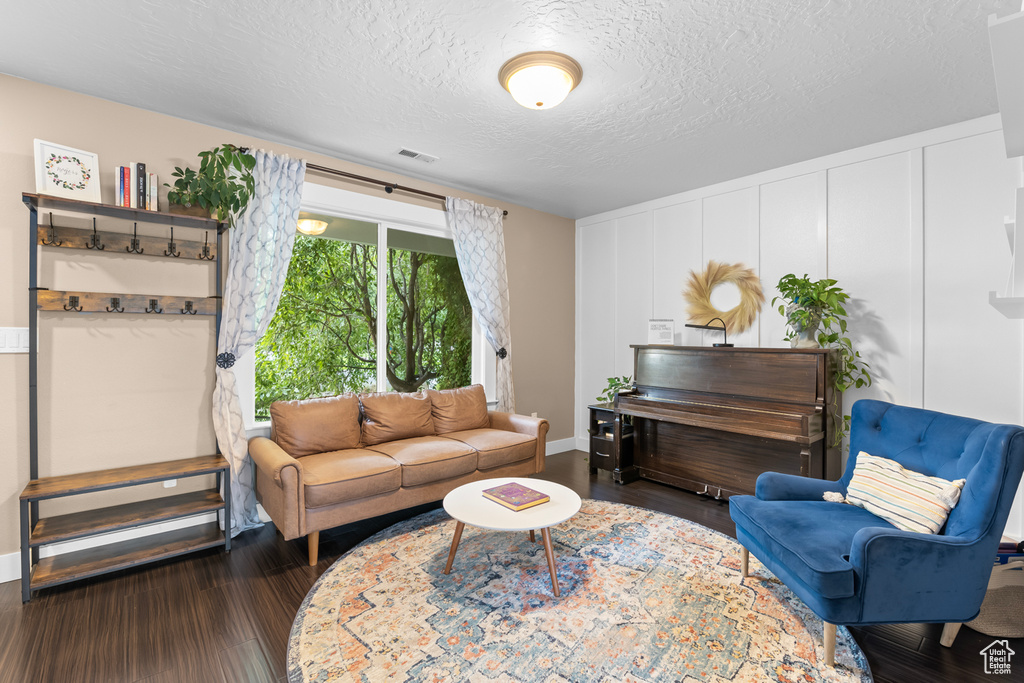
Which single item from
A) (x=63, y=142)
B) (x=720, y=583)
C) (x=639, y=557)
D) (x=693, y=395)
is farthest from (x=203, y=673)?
(x=693, y=395)

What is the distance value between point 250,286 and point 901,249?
178 inches

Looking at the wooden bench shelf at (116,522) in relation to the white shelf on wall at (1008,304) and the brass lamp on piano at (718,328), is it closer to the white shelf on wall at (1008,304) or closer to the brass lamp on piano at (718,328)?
the white shelf on wall at (1008,304)

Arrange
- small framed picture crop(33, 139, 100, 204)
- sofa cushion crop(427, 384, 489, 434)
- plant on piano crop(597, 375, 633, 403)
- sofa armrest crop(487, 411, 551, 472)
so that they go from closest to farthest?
small framed picture crop(33, 139, 100, 204), sofa armrest crop(487, 411, 551, 472), sofa cushion crop(427, 384, 489, 434), plant on piano crop(597, 375, 633, 403)

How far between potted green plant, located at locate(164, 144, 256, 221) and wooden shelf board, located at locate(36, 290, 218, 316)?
0.55 metres

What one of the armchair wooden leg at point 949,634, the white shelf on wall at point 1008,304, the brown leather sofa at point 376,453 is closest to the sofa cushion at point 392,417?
the brown leather sofa at point 376,453

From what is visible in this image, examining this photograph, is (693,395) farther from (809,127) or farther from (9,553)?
(9,553)

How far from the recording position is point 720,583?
249 cm

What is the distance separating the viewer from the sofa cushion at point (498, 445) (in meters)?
3.52

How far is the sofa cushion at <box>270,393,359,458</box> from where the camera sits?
10.6 ft

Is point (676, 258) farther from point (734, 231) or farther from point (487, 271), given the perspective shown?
point (487, 271)

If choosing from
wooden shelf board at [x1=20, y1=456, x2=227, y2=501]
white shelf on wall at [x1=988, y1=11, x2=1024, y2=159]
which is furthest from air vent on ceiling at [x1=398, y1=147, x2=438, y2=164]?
white shelf on wall at [x1=988, y1=11, x2=1024, y2=159]

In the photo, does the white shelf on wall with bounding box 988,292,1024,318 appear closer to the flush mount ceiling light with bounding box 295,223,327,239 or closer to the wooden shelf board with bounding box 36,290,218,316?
the wooden shelf board with bounding box 36,290,218,316

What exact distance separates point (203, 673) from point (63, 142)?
2.91 meters

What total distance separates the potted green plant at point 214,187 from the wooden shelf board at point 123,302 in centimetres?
55
